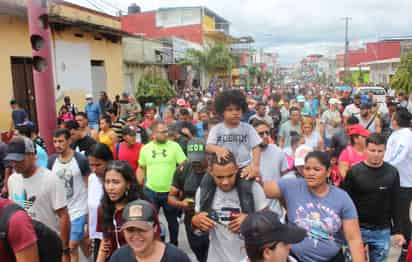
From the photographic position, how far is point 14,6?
12461mm

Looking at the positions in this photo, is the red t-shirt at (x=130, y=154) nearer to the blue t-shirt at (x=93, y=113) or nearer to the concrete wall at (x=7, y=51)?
the blue t-shirt at (x=93, y=113)

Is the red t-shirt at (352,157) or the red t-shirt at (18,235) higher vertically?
the red t-shirt at (18,235)

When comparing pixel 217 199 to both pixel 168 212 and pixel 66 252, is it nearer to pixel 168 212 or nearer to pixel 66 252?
pixel 66 252

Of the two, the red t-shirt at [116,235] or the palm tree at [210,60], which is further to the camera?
the palm tree at [210,60]

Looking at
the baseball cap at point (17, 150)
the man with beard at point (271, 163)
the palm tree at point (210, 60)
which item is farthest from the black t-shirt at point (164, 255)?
the palm tree at point (210, 60)

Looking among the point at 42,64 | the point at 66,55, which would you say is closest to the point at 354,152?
the point at 42,64

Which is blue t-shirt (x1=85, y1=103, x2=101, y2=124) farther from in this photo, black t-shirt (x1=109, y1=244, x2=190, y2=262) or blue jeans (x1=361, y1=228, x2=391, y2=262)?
black t-shirt (x1=109, y1=244, x2=190, y2=262)

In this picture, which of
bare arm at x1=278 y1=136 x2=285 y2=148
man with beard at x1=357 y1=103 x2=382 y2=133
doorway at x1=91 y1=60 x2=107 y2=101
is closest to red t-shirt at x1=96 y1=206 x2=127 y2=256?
bare arm at x1=278 y1=136 x2=285 y2=148

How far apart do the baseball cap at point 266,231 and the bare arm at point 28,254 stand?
3.84 feet

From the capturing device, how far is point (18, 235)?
2.27 meters

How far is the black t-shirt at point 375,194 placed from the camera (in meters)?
3.73

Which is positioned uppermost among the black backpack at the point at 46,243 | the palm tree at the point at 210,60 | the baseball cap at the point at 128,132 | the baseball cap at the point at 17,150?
the palm tree at the point at 210,60

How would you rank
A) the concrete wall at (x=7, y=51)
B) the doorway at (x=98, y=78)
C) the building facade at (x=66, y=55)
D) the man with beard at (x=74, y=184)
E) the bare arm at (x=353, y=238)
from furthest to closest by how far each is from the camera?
the doorway at (x=98, y=78)
the building facade at (x=66, y=55)
the concrete wall at (x=7, y=51)
the man with beard at (x=74, y=184)
the bare arm at (x=353, y=238)

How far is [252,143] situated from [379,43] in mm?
61601
